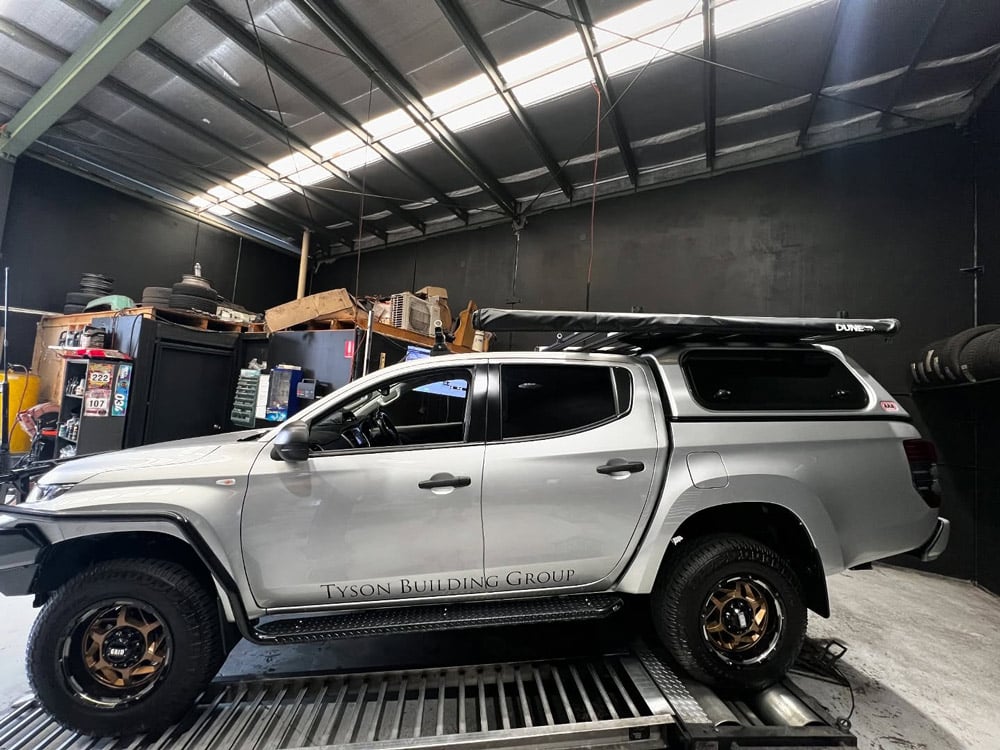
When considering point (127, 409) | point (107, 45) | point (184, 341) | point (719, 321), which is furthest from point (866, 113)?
point (127, 409)

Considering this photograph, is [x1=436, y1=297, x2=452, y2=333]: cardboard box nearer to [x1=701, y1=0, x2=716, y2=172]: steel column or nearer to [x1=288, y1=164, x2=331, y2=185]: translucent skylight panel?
[x1=288, y1=164, x2=331, y2=185]: translucent skylight panel

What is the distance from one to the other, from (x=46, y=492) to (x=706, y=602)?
317 centimetres

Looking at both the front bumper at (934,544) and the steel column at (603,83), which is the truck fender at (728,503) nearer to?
the front bumper at (934,544)

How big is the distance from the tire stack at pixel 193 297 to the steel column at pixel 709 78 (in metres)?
6.58

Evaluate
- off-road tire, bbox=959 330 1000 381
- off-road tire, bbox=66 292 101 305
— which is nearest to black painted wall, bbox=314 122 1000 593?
off-road tire, bbox=959 330 1000 381

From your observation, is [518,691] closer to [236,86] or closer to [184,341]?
[184,341]

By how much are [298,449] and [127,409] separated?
4.65 metres

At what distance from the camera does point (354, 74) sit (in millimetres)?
4211

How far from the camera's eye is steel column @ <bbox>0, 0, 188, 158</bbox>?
3.45 metres

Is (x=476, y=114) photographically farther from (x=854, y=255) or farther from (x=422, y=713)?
(x=422, y=713)

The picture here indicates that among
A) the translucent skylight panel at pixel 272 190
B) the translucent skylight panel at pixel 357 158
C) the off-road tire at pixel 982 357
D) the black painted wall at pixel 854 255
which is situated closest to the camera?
the off-road tire at pixel 982 357

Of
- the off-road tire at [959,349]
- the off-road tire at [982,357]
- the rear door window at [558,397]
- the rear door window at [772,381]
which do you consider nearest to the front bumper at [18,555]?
the rear door window at [558,397]

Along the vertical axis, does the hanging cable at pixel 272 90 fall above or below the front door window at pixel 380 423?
above

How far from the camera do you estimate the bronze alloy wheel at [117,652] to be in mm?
1670
